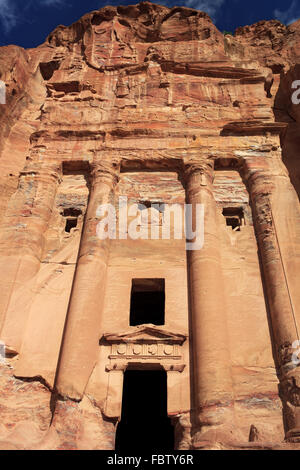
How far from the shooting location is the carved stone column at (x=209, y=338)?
24.4 feet

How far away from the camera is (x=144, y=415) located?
12.9m

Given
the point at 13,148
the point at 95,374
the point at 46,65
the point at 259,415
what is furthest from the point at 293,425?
the point at 46,65

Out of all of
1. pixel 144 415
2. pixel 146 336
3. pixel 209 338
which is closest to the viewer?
pixel 209 338

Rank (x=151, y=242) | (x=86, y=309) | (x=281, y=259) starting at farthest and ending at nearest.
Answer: (x=151, y=242) → (x=281, y=259) → (x=86, y=309)

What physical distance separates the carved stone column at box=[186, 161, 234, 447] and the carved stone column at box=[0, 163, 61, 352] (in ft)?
13.4

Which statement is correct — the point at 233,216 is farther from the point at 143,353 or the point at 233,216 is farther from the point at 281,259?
the point at 143,353

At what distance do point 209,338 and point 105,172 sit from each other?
19.9 ft

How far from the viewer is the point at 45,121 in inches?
536

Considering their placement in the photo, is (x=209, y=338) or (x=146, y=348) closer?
(x=209, y=338)

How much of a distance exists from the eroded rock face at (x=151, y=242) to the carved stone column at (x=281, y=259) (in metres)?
0.04

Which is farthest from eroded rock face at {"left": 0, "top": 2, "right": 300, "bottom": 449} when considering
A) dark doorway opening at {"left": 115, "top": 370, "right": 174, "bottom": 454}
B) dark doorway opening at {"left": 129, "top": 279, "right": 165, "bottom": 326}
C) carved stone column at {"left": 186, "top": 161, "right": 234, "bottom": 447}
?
dark doorway opening at {"left": 115, "top": 370, "right": 174, "bottom": 454}

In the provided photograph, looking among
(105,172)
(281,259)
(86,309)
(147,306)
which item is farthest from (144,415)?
(105,172)

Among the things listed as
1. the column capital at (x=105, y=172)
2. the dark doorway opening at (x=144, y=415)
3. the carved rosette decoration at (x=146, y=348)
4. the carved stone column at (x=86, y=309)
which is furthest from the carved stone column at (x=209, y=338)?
the dark doorway opening at (x=144, y=415)

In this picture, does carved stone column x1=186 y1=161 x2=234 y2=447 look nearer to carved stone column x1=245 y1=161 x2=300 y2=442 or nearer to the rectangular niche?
the rectangular niche
